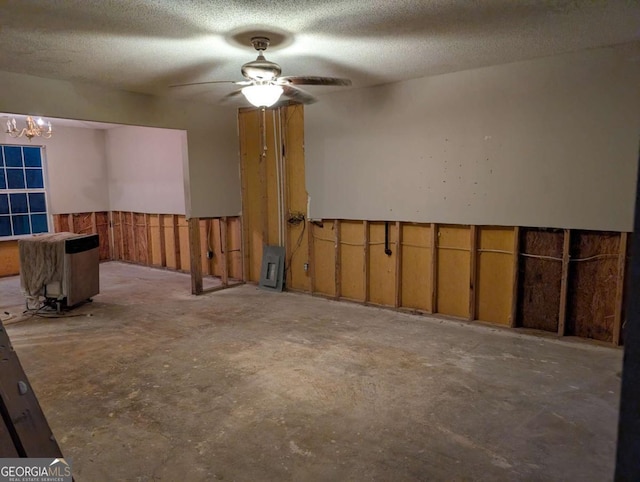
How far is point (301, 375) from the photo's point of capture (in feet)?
10.8

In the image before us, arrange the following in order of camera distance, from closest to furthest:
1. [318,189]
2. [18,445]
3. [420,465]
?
[18,445] < [420,465] < [318,189]

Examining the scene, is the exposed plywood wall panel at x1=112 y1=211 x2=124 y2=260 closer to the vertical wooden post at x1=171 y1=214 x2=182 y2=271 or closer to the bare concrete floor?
the vertical wooden post at x1=171 y1=214 x2=182 y2=271

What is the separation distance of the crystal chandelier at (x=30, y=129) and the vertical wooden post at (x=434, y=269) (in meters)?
5.80

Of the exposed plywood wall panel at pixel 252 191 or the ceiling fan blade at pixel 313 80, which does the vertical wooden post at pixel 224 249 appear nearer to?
the exposed plywood wall panel at pixel 252 191

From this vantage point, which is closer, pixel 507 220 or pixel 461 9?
pixel 461 9

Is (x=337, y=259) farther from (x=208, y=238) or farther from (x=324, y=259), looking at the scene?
(x=208, y=238)

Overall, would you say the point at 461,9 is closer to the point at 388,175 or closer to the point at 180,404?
the point at 388,175

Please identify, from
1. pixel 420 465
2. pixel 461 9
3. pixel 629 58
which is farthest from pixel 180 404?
pixel 629 58

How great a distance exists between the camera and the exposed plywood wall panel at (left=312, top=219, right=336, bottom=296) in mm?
5590

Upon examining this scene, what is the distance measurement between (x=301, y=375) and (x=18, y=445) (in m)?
2.41

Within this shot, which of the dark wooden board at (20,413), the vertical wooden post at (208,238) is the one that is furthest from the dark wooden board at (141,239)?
the dark wooden board at (20,413)

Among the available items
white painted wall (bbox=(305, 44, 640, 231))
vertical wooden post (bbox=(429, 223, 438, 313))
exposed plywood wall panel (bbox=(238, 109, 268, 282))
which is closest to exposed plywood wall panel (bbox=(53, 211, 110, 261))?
exposed plywood wall panel (bbox=(238, 109, 268, 282))

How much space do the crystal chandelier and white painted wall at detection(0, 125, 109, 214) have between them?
0.36 metres

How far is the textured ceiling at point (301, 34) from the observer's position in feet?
8.89
